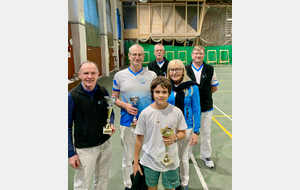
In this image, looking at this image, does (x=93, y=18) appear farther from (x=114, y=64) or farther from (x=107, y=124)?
(x=107, y=124)

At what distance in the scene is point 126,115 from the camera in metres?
2.85

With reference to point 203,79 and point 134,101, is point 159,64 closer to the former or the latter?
point 203,79

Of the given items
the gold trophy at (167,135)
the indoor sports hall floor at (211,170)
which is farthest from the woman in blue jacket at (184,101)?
the indoor sports hall floor at (211,170)

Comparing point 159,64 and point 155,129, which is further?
point 159,64

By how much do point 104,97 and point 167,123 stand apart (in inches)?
33.9

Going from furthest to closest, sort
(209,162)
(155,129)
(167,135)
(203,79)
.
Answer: (209,162), (203,79), (155,129), (167,135)

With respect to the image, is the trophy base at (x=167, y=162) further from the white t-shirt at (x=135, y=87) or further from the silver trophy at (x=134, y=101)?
the white t-shirt at (x=135, y=87)

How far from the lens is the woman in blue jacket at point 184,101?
254 centimetres

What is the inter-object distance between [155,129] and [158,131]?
0.04 metres

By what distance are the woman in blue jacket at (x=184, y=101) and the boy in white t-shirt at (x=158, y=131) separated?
0.48 m

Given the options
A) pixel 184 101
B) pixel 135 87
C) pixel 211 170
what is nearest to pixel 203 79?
pixel 184 101

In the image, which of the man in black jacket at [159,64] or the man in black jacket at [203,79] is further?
the man in black jacket at [159,64]

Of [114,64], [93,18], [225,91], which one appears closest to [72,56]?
[93,18]

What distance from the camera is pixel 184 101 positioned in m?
2.58
